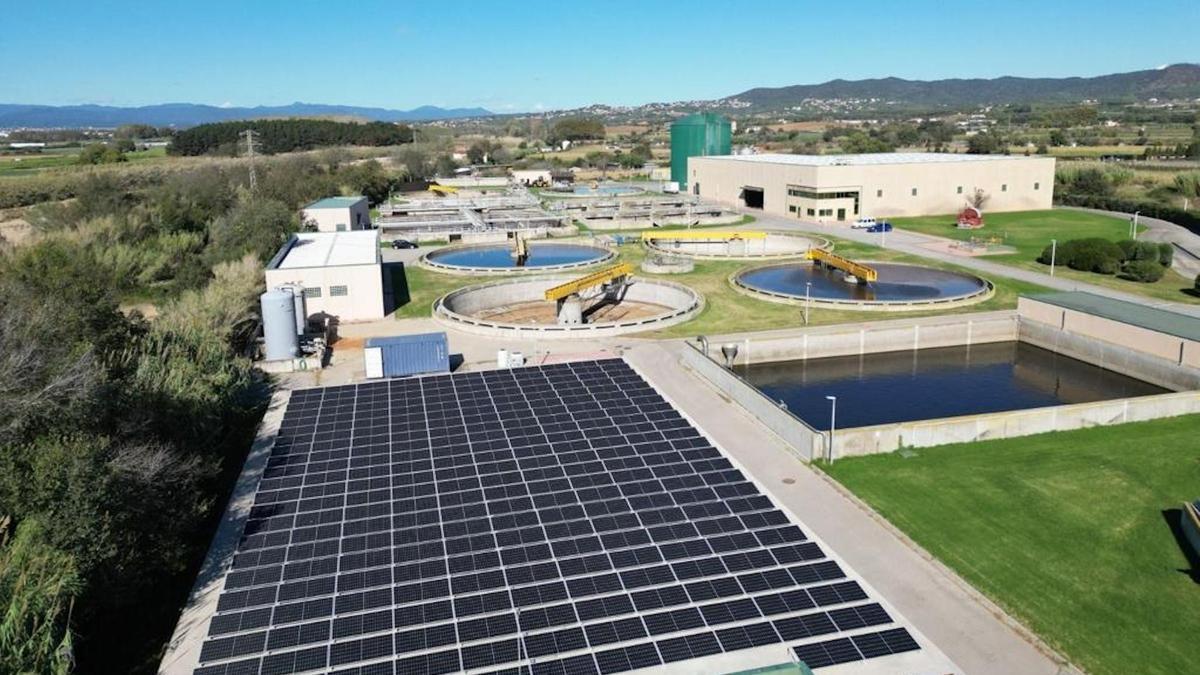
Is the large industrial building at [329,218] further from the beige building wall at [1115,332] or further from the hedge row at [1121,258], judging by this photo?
the hedge row at [1121,258]

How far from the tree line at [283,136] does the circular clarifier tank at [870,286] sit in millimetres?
114346

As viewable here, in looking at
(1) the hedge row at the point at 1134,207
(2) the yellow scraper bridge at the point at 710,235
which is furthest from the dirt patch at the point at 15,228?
(1) the hedge row at the point at 1134,207

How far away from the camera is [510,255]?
6297 cm

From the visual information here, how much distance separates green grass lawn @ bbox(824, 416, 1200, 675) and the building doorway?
62718 millimetres

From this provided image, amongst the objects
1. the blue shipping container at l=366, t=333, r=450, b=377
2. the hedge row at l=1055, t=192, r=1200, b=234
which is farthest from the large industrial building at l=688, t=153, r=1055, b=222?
the blue shipping container at l=366, t=333, r=450, b=377

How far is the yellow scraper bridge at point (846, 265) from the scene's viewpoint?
1893 inches

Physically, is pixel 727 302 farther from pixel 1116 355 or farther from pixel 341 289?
pixel 341 289

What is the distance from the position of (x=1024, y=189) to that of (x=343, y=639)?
82.9m

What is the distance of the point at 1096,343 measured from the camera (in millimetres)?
36312

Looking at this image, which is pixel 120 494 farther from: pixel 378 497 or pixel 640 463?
pixel 640 463

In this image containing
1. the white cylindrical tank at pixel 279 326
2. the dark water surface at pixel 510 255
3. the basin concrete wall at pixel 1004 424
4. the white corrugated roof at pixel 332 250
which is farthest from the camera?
the dark water surface at pixel 510 255

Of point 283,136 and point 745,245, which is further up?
point 283,136

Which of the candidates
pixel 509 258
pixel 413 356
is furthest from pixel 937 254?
pixel 413 356

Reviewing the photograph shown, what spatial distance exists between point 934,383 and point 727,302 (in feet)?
44.0
